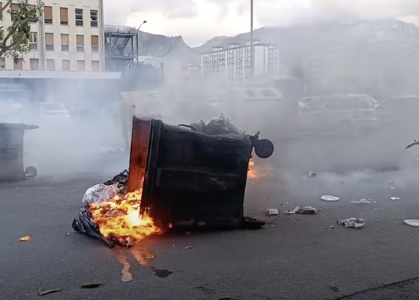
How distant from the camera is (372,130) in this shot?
1224cm

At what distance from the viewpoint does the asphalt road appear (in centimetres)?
364

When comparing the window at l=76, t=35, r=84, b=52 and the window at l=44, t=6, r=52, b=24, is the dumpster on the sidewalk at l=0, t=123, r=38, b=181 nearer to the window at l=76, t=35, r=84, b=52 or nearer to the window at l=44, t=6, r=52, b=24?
the window at l=44, t=6, r=52, b=24

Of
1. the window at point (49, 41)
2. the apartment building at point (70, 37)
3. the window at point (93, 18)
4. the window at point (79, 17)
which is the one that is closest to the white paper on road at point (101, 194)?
the apartment building at point (70, 37)

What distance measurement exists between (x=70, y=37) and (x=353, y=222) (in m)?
38.1

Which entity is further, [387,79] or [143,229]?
[387,79]

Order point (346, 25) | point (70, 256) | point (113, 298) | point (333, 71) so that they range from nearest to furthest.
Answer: point (113, 298), point (70, 256), point (346, 25), point (333, 71)

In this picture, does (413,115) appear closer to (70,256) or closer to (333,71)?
(333,71)

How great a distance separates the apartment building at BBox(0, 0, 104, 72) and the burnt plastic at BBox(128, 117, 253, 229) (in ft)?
116

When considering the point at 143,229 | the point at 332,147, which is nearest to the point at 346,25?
the point at 332,147

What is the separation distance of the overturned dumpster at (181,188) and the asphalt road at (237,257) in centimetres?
17

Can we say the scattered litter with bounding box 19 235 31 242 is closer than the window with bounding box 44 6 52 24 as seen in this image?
Yes

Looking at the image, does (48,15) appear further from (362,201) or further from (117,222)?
(117,222)

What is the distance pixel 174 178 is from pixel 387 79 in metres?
5.48

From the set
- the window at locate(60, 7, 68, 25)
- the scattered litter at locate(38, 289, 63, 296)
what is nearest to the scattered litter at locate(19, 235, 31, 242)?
the scattered litter at locate(38, 289, 63, 296)
